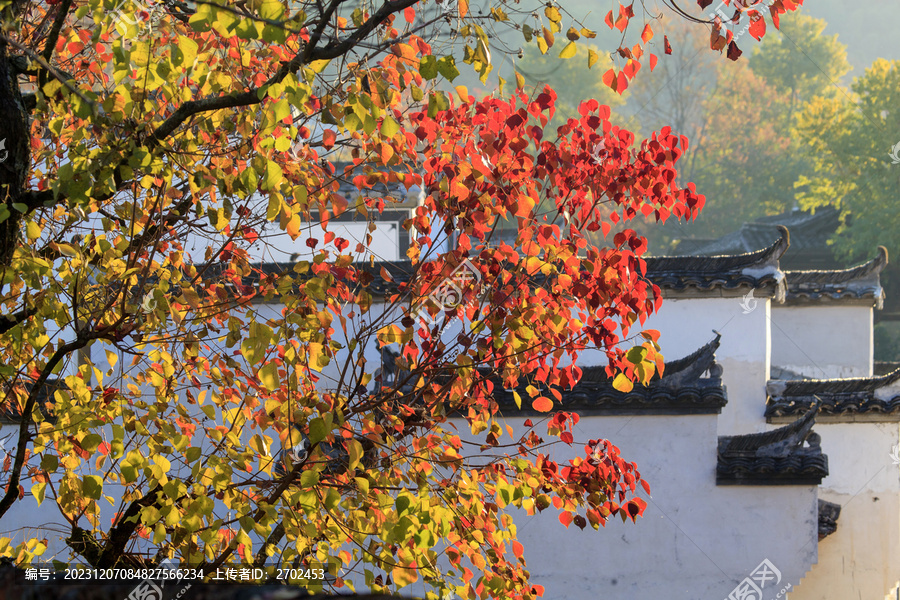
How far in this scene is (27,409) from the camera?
3.19 metres

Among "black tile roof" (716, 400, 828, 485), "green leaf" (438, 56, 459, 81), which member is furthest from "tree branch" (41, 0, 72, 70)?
"black tile roof" (716, 400, 828, 485)

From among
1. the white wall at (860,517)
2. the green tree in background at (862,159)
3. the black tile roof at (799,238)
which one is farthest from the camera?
the black tile roof at (799,238)

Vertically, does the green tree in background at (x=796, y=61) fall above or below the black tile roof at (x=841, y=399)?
above

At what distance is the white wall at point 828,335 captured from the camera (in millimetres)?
14945

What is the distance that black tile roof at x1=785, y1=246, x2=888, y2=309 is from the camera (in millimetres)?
14492

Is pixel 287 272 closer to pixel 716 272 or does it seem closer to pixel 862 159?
pixel 716 272

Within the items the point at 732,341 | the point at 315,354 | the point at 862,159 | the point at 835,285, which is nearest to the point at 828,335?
the point at 835,285

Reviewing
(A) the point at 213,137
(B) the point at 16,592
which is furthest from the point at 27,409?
(B) the point at 16,592

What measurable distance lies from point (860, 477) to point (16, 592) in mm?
12163

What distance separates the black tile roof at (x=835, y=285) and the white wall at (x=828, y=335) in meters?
0.28

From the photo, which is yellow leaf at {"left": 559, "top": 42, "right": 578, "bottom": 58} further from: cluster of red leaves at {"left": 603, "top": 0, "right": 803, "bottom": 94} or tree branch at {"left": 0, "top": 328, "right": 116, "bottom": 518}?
tree branch at {"left": 0, "top": 328, "right": 116, "bottom": 518}

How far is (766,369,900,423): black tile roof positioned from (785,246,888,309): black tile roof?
2.91 m

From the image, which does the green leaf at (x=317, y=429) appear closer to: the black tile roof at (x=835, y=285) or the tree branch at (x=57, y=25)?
the tree branch at (x=57, y=25)

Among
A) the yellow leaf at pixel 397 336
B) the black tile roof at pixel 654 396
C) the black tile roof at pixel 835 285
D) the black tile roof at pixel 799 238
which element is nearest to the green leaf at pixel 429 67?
the yellow leaf at pixel 397 336
